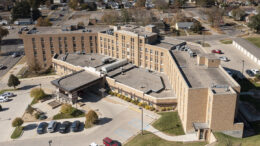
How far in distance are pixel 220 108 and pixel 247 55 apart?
65162 millimetres

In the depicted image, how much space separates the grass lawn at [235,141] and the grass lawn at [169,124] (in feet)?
30.6

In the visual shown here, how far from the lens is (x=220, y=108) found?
55562 mm

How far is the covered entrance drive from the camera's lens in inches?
3047

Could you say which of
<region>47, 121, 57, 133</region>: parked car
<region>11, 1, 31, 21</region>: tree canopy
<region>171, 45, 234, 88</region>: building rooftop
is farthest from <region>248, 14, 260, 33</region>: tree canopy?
<region>11, 1, 31, 21</region>: tree canopy

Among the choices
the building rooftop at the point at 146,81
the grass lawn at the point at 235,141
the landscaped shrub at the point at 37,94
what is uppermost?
the building rooftop at the point at 146,81

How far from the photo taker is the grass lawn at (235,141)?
176 feet

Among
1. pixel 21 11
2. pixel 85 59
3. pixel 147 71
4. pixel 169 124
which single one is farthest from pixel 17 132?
pixel 21 11

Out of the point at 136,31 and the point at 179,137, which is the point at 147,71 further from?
the point at 179,137

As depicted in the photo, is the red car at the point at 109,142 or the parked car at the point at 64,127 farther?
the parked car at the point at 64,127

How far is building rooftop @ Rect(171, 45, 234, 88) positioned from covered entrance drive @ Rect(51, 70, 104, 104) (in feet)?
82.7

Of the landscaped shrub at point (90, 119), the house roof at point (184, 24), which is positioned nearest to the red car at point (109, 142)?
the landscaped shrub at point (90, 119)

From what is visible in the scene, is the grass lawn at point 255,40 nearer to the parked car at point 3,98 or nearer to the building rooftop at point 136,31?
the building rooftop at point 136,31

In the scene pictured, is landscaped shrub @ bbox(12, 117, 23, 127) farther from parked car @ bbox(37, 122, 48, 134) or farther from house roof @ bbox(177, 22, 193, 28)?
house roof @ bbox(177, 22, 193, 28)

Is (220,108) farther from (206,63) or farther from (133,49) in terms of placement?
(133,49)
